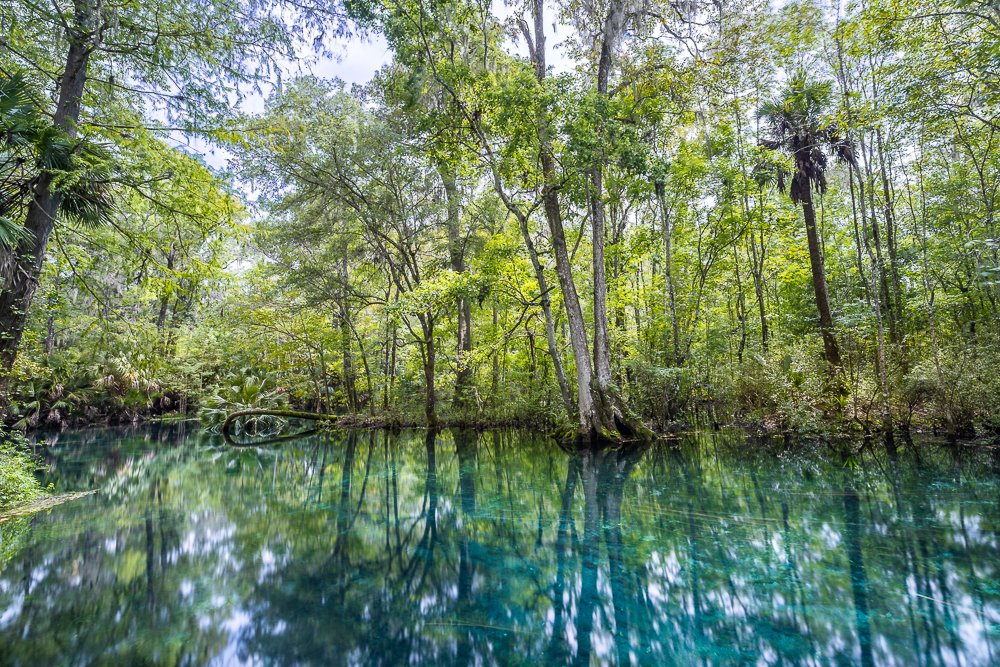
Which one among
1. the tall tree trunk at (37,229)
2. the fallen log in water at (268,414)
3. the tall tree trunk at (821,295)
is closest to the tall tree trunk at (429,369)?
the fallen log in water at (268,414)

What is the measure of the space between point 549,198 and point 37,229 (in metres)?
9.63

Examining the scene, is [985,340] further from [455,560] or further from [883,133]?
[455,560]

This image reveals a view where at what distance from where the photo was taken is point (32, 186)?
6.50 meters

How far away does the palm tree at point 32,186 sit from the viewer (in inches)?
221

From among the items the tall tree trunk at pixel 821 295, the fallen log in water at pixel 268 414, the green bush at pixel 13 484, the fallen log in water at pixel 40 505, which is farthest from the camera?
the fallen log in water at pixel 268 414

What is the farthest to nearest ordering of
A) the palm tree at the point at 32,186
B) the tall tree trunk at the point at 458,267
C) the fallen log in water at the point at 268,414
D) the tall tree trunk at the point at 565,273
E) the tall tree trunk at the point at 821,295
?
the fallen log in water at the point at 268,414 < the tall tree trunk at the point at 458,267 < the tall tree trunk at the point at 821,295 < the tall tree trunk at the point at 565,273 < the palm tree at the point at 32,186

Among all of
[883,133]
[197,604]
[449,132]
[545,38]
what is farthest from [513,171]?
[197,604]

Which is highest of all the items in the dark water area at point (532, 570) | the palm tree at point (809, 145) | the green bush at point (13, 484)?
the palm tree at point (809, 145)

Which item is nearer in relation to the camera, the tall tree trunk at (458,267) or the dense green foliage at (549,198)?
the dense green foliage at (549,198)

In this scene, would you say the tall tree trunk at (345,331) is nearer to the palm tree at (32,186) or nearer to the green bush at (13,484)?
the palm tree at (32,186)

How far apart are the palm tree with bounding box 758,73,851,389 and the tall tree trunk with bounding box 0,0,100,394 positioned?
1489 cm

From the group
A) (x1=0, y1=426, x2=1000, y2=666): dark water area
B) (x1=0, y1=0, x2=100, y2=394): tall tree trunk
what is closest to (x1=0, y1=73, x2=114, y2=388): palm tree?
(x1=0, y1=0, x2=100, y2=394): tall tree trunk

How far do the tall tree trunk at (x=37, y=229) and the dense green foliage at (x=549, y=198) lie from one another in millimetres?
73

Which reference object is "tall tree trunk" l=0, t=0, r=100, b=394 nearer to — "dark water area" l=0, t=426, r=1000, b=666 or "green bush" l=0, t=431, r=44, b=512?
"green bush" l=0, t=431, r=44, b=512
